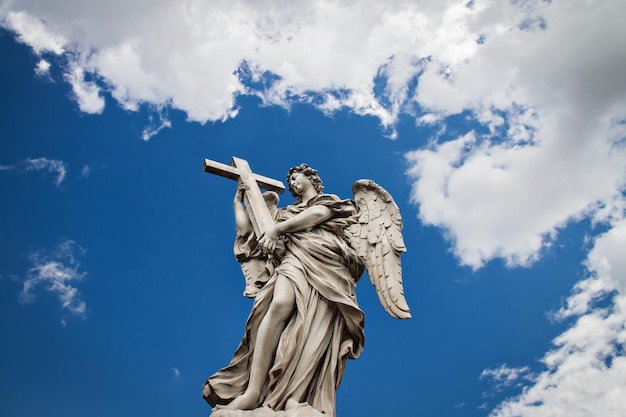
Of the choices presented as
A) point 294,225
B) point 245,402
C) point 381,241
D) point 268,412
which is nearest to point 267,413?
point 268,412

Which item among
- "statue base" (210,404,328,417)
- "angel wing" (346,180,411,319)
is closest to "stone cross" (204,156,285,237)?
"angel wing" (346,180,411,319)

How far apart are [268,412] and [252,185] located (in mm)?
3138

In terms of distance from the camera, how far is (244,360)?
6703 millimetres

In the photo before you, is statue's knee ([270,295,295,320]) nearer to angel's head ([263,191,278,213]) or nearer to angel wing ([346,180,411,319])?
angel wing ([346,180,411,319])

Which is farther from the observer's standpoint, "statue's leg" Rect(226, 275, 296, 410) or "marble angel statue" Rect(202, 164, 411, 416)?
"marble angel statue" Rect(202, 164, 411, 416)

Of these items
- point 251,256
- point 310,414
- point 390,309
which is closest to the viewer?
point 310,414

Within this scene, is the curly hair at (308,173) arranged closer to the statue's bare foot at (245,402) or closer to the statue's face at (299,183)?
the statue's face at (299,183)

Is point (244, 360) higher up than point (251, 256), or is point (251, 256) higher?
point (251, 256)

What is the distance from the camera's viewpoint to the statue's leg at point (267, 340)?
6199 mm

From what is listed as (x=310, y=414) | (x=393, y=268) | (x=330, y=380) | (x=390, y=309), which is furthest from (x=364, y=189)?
(x=310, y=414)

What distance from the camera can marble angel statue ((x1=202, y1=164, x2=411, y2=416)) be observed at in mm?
6383

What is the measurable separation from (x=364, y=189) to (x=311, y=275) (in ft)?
6.08

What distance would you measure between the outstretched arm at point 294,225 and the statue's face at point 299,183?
62cm

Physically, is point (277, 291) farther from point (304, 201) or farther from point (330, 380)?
point (304, 201)
